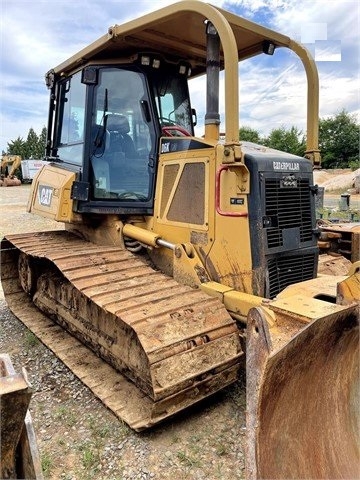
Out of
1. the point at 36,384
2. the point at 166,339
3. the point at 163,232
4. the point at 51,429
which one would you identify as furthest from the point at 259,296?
the point at 36,384

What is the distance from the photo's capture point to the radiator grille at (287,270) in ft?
11.1

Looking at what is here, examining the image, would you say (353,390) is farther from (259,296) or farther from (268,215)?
(268,215)

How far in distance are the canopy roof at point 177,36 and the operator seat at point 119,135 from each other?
22.5 inches

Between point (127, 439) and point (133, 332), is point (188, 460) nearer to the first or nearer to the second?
point (127, 439)

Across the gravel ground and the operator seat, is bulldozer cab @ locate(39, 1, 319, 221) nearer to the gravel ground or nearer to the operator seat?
the operator seat

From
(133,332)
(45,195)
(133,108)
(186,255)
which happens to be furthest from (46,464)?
(133,108)

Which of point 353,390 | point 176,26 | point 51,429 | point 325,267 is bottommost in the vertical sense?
point 51,429

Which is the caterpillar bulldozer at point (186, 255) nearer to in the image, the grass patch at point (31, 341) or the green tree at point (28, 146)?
the grass patch at point (31, 341)

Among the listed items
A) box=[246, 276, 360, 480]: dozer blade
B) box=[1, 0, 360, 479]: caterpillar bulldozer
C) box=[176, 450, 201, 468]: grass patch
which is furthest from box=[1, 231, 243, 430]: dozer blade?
box=[246, 276, 360, 480]: dozer blade

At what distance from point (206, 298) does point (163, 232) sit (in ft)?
3.00

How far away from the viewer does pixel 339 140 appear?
141 feet

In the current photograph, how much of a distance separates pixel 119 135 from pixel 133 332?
1.94m

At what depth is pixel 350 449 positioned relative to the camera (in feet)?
7.52

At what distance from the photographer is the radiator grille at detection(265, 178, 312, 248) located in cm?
332
